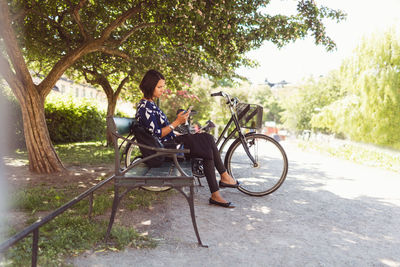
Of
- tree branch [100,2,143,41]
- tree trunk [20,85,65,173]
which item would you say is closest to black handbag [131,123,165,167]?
tree trunk [20,85,65,173]

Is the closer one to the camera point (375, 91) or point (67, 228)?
point (67, 228)

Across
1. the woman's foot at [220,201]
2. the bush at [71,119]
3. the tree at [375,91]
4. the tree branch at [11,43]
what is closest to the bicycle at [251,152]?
the woman's foot at [220,201]

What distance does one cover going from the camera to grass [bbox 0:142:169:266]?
8.14ft

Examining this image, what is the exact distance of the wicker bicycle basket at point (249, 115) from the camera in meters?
4.53

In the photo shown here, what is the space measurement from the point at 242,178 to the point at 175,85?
5796 mm

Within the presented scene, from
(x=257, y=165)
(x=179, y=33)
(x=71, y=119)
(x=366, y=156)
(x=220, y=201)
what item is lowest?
(x=220, y=201)

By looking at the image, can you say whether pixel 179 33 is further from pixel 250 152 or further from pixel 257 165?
pixel 257 165

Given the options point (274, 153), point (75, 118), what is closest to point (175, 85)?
point (75, 118)

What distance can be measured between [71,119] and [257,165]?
997cm

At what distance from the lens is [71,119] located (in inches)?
493

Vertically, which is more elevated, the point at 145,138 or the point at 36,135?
the point at 145,138

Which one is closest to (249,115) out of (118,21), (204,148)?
(204,148)

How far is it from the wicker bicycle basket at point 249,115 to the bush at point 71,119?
899 centimetres

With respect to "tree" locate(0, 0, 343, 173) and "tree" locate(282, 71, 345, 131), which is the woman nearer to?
"tree" locate(0, 0, 343, 173)
